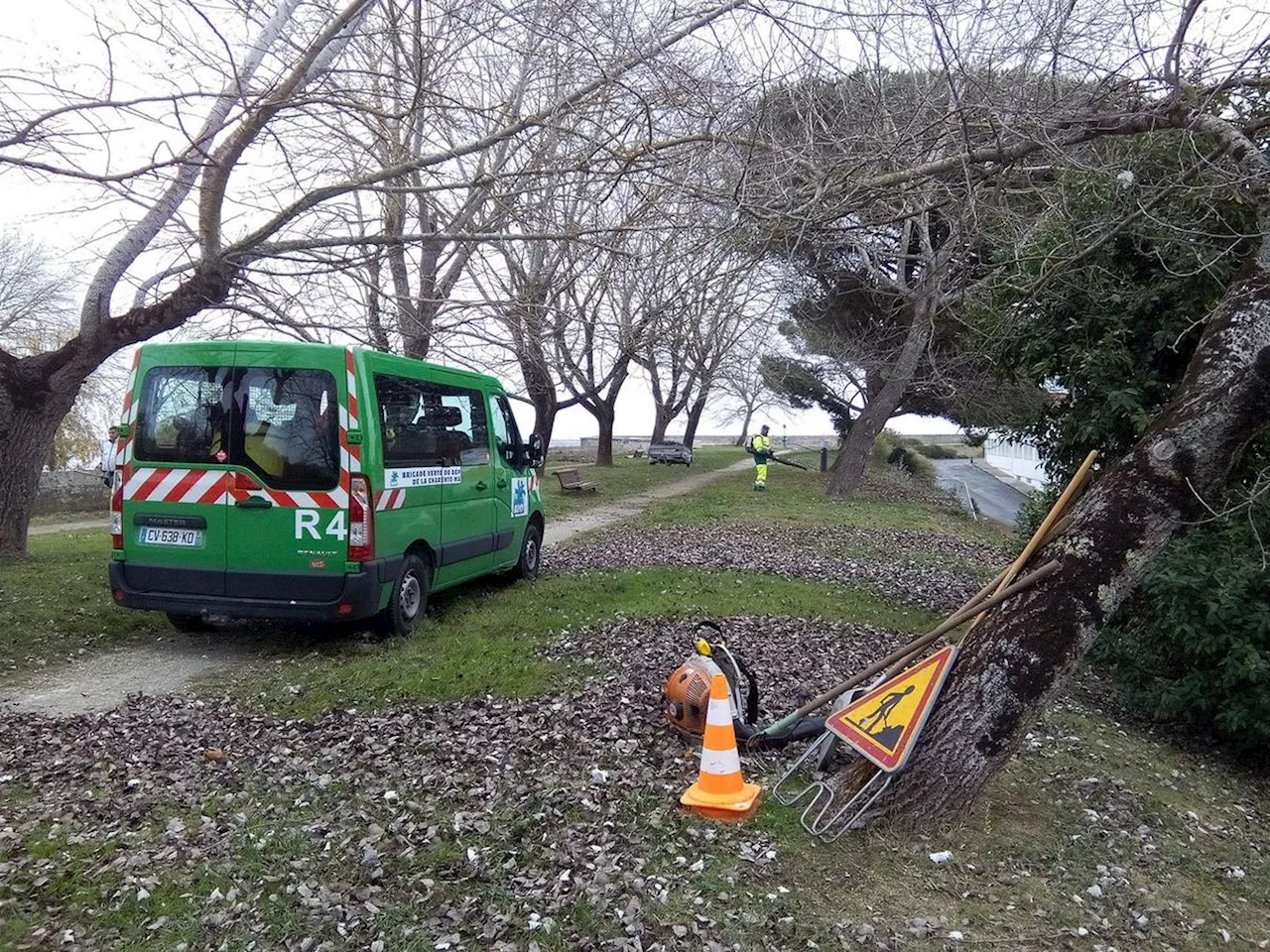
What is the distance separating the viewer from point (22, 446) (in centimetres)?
985

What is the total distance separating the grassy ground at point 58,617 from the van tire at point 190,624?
156 millimetres

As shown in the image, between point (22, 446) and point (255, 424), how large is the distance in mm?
4785

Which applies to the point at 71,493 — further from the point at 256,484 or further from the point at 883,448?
the point at 883,448

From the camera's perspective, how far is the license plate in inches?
272

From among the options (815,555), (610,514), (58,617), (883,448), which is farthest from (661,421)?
(58,617)

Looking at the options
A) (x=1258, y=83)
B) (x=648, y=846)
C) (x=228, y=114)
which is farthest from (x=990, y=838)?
(x=228, y=114)

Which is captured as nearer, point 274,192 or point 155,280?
point 274,192

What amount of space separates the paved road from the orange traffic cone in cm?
1769

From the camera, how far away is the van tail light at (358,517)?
6.80 m

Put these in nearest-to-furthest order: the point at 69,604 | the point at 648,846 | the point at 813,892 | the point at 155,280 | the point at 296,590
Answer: the point at 813,892 → the point at 648,846 → the point at 296,590 → the point at 69,604 → the point at 155,280

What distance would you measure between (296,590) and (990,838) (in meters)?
4.99

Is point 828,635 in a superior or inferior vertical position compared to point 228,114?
inferior

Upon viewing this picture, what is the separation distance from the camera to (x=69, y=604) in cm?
832

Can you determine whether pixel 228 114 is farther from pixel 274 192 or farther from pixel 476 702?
pixel 476 702
